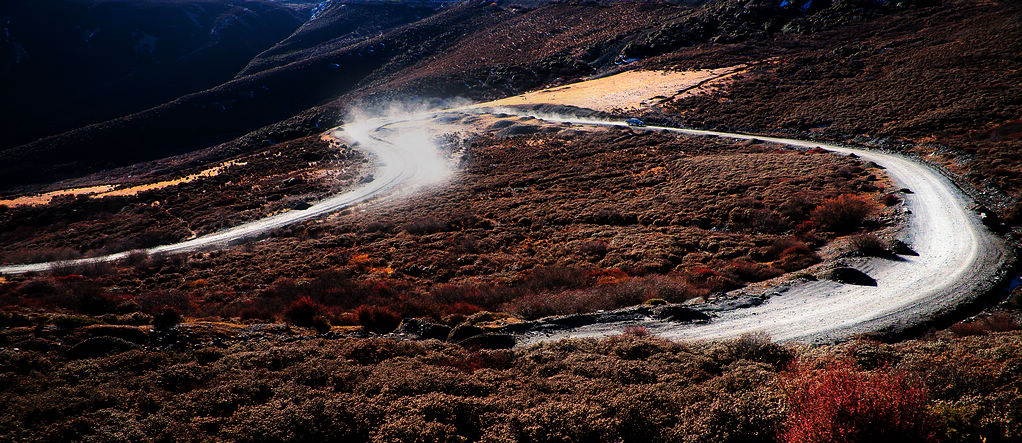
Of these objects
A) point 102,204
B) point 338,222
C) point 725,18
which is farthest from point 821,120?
point 102,204

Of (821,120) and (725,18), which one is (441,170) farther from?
(725,18)

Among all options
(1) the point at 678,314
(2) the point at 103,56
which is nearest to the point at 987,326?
(1) the point at 678,314

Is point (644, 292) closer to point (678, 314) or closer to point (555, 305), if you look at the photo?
point (678, 314)

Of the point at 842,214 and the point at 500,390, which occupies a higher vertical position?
the point at 500,390

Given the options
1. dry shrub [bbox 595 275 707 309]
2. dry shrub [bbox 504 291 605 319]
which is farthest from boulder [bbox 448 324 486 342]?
dry shrub [bbox 595 275 707 309]

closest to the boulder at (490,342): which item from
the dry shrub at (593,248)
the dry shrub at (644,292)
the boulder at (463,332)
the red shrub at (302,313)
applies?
the boulder at (463,332)

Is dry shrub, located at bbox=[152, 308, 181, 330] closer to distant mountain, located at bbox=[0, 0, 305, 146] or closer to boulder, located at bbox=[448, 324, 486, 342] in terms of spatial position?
boulder, located at bbox=[448, 324, 486, 342]
